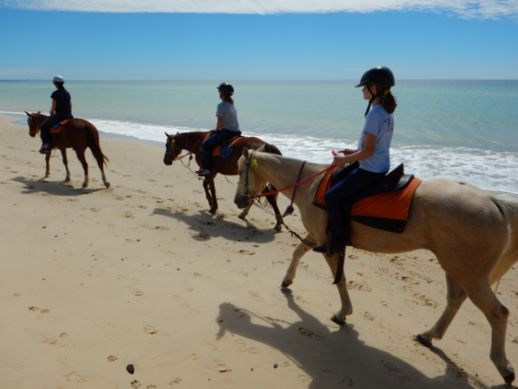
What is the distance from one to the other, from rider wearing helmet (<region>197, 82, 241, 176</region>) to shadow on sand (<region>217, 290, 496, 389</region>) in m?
4.72

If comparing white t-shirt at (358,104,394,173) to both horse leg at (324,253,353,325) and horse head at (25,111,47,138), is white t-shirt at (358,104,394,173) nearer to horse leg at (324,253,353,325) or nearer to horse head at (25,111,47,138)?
horse leg at (324,253,353,325)

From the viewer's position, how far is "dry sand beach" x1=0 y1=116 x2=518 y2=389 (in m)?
3.87

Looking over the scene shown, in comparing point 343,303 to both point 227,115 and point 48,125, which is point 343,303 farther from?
point 48,125

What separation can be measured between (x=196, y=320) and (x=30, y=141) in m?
16.9

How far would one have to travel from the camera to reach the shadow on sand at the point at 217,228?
25.6 feet

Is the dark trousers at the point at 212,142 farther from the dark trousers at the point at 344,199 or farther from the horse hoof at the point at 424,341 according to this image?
the horse hoof at the point at 424,341

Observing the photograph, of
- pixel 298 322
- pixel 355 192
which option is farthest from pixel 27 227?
pixel 355 192

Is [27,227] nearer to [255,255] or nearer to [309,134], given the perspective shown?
[255,255]

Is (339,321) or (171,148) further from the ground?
(171,148)

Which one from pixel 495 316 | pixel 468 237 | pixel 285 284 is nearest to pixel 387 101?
pixel 468 237

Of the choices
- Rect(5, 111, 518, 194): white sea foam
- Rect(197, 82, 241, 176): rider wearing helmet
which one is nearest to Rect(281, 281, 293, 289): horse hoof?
Rect(197, 82, 241, 176): rider wearing helmet

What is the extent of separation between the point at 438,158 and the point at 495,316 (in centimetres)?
1359

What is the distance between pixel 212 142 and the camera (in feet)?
30.0

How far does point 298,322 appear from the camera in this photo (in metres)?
4.91
